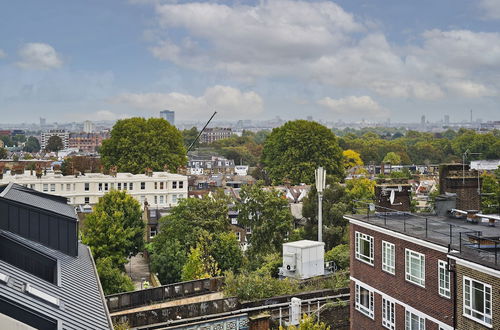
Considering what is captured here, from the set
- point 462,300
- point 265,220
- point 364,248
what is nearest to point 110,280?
point 265,220

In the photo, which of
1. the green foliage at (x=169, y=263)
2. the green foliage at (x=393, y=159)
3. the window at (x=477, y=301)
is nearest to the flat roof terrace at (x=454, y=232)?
the window at (x=477, y=301)

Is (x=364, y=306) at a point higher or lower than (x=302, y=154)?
lower

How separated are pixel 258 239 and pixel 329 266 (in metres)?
9.03

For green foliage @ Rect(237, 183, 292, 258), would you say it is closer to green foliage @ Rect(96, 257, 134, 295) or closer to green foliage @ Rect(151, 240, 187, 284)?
green foliage @ Rect(151, 240, 187, 284)

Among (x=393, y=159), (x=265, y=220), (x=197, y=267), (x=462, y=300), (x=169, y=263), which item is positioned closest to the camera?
(x=462, y=300)

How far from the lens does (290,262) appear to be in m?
33.3

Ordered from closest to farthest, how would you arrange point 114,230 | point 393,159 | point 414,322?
1. point 414,322
2. point 114,230
3. point 393,159

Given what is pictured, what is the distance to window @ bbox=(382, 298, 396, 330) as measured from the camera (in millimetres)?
22317

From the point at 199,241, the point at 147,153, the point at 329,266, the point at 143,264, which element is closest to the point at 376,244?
the point at 329,266

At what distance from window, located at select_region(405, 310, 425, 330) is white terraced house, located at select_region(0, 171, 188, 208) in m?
45.6

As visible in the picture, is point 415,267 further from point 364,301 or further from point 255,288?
point 255,288

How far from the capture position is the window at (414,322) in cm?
2072

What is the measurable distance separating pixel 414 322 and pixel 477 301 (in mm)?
3661

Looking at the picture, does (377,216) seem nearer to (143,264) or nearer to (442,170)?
(442,170)
